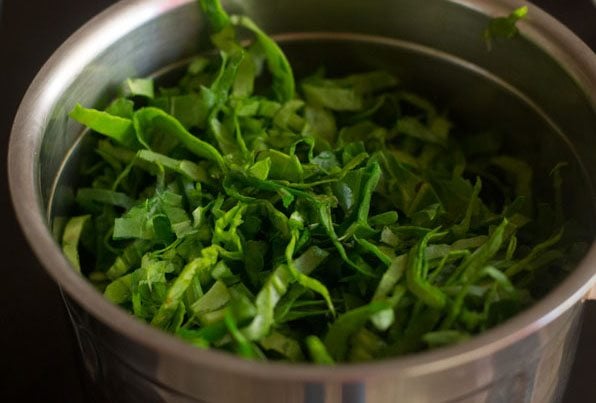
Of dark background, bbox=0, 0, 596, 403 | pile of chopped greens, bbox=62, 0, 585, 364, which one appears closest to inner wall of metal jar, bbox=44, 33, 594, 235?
pile of chopped greens, bbox=62, 0, 585, 364

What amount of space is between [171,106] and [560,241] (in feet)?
1.48

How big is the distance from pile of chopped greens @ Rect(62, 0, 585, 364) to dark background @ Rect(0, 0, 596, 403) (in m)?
0.10

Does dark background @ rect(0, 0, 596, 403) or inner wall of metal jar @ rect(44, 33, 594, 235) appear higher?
inner wall of metal jar @ rect(44, 33, 594, 235)

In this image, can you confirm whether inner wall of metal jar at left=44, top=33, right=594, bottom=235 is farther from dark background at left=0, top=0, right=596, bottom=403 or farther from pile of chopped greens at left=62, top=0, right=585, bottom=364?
dark background at left=0, top=0, right=596, bottom=403

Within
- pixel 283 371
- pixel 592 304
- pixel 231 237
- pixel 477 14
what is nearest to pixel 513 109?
pixel 477 14

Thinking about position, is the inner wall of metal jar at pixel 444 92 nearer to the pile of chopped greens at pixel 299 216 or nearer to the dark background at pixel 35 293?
the pile of chopped greens at pixel 299 216

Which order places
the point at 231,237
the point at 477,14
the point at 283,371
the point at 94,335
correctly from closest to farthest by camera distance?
the point at 283,371 < the point at 94,335 < the point at 231,237 < the point at 477,14

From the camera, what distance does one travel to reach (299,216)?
2.71 feet

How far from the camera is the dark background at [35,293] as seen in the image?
3.08 ft

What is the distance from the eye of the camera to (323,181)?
868mm

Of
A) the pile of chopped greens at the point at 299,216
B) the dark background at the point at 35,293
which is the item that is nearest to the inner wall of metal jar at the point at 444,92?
the pile of chopped greens at the point at 299,216

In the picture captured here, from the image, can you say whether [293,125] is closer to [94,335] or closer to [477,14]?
[477,14]

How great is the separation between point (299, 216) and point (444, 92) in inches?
13.7

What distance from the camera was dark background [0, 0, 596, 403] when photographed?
94 cm
